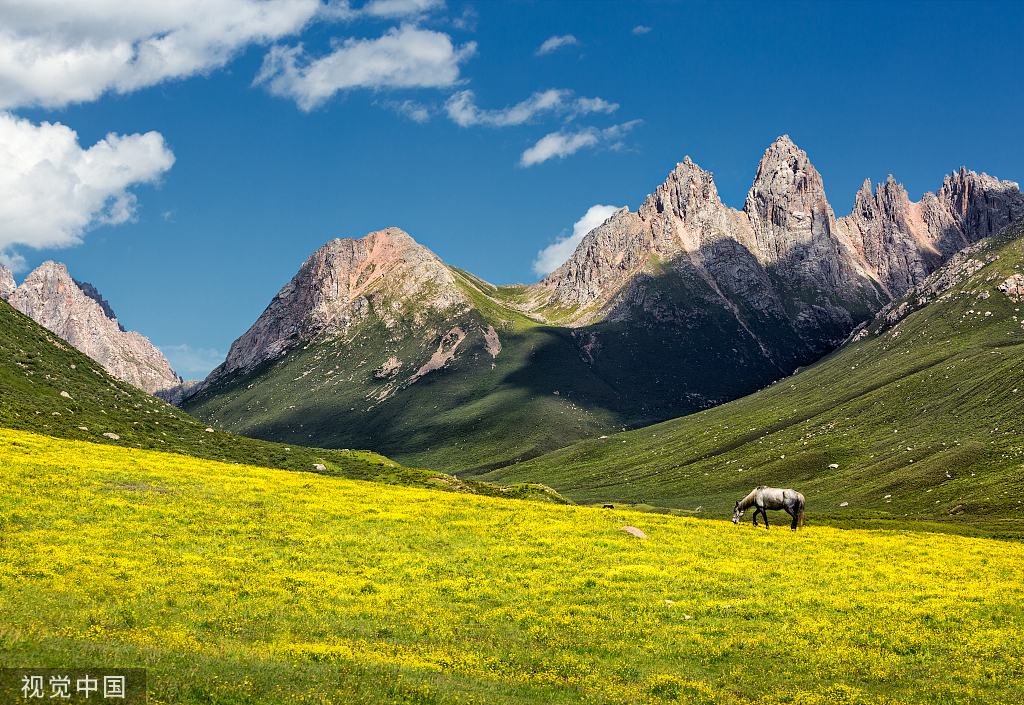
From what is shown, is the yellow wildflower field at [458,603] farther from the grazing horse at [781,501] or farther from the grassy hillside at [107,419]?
the grassy hillside at [107,419]

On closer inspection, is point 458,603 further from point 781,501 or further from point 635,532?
point 781,501

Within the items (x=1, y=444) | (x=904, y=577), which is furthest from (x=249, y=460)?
(x=904, y=577)

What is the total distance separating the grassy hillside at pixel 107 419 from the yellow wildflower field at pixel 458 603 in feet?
90.2

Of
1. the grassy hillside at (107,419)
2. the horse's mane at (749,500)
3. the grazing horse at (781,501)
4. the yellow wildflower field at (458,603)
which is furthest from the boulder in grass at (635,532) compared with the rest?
the grassy hillside at (107,419)

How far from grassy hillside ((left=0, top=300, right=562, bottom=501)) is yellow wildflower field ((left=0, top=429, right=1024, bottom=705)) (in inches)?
1082

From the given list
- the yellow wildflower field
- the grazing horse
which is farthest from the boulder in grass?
the grazing horse

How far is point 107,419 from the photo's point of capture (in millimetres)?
80062

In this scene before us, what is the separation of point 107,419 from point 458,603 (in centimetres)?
6449

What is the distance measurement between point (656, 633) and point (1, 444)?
50.6 metres

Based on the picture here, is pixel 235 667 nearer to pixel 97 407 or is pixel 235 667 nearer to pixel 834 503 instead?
pixel 97 407

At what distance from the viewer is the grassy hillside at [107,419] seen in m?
73.4

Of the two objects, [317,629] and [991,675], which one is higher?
[317,629]

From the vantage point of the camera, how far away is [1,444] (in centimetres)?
5303

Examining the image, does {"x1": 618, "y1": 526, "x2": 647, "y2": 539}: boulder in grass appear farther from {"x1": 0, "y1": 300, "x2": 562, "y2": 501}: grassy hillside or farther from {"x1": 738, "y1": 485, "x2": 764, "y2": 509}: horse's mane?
{"x1": 0, "y1": 300, "x2": 562, "y2": 501}: grassy hillside
